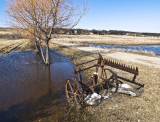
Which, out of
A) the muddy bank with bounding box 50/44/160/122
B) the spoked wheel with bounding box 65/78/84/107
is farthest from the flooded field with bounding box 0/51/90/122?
the muddy bank with bounding box 50/44/160/122

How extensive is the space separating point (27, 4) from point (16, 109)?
31.5 ft

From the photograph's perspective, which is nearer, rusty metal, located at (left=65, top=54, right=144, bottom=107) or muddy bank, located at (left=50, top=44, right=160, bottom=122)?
muddy bank, located at (left=50, top=44, right=160, bottom=122)

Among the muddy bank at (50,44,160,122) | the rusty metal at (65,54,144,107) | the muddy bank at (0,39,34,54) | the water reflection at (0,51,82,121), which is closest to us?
the muddy bank at (50,44,160,122)

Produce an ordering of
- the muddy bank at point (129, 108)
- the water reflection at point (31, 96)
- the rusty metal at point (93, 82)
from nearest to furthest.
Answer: the muddy bank at point (129, 108), the water reflection at point (31, 96), the rusty metal at point (93, 82)

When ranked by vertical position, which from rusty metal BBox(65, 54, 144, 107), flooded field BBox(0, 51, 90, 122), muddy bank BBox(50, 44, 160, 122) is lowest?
flooded field BBox(0, 51, 90, 122)

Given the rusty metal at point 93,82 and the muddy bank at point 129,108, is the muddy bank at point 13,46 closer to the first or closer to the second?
the rusty metal at point 93,82

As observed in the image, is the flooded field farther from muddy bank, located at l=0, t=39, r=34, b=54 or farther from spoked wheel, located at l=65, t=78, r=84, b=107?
muddy bank, located at l=0, t=39, r=34, b=54

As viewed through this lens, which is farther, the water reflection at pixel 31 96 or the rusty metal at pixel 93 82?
the rusty metal at pixel 93 82

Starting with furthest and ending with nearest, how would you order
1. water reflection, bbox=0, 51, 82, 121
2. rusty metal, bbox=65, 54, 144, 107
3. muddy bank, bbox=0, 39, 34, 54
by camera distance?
muddy bank, bbox=0, 39, 34, 54 → rusty metal, bbox=65, 54, 144, 107 → water reflection, bbox=0, 51, 82, 121

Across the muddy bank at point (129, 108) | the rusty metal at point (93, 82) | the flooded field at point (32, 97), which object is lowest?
the flooded field at point (32, 97)

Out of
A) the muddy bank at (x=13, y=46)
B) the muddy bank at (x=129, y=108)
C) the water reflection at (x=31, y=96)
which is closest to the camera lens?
the muddy bank at (x=129, y=108)

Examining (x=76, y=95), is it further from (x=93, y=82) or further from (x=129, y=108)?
(x=129, y=108)

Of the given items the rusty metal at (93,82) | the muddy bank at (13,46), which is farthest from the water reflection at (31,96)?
the muddy bank at (13,46)

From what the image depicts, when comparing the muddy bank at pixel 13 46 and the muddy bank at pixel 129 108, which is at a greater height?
the muddy bank at pixel 13 46
